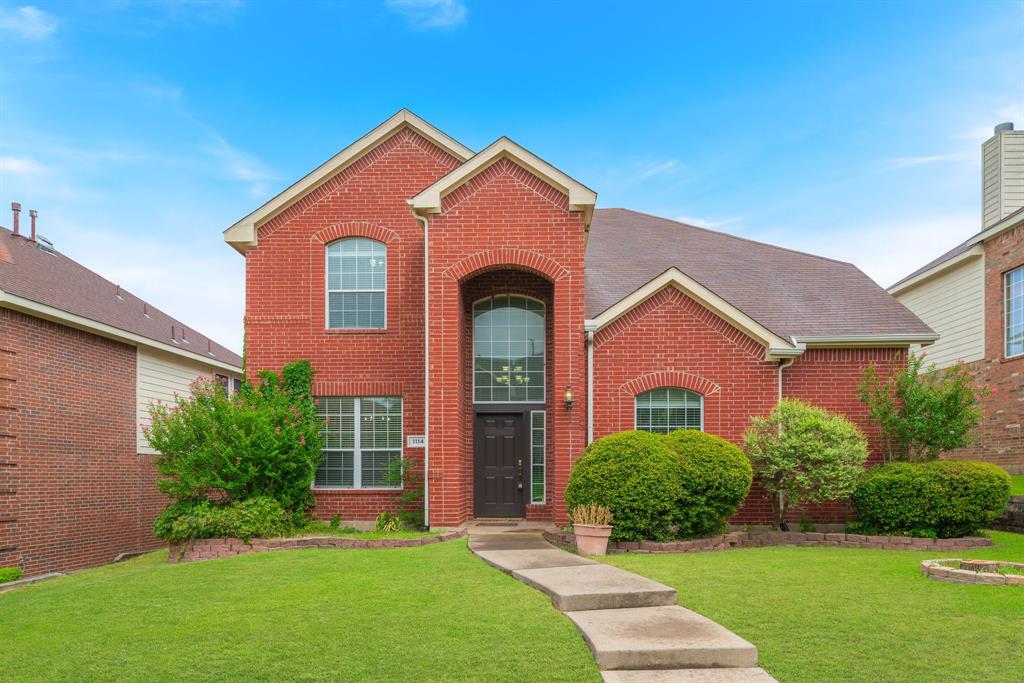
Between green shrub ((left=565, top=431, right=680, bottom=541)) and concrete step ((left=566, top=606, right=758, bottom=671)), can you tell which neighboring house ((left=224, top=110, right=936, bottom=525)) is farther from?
concrete step ((left=566, top=606, right=758, bottom=671))

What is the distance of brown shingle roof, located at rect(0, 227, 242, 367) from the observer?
51.6 ft

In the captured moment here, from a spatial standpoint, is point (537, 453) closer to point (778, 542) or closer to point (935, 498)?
point (778, 542)

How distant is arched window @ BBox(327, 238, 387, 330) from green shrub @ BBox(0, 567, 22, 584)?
7099 millimetres

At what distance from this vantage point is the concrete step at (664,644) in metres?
5.92

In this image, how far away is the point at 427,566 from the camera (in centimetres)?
1021

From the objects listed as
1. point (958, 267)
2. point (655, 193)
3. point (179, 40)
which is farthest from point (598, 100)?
point (958, 267)

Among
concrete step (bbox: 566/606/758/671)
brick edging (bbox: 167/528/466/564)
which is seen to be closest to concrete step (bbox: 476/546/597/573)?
brick edging (bbox: 167/528/466/564)

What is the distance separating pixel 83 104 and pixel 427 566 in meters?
12.0

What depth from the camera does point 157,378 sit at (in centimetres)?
2009

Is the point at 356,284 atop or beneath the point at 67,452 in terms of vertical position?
atop

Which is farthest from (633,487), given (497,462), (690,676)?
(690,676)

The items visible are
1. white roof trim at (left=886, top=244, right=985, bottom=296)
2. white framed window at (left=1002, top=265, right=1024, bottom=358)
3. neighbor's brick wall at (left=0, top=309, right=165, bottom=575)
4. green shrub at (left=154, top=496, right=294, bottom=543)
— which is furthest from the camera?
white roof trim at (left=886, top=244, right=985, bottom=296)

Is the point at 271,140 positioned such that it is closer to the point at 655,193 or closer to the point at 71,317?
the point at 71,317

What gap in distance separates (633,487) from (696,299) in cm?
451
